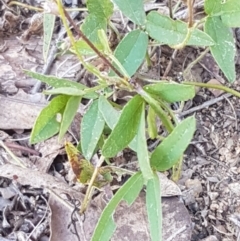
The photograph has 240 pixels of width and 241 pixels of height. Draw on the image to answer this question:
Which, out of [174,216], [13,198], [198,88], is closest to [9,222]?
[13,198]

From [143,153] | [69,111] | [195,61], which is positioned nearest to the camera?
[143,153]

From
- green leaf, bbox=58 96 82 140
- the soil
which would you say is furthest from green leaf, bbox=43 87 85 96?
the soil

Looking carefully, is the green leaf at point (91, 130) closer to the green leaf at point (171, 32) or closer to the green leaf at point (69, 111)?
the green leaf at point (69, 111)

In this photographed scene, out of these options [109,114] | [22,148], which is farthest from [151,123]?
[22,148]

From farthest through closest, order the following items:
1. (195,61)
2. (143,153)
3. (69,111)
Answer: (195,61) < (69,111) < (143,153)

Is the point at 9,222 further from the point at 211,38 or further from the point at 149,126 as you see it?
the point at 211,38

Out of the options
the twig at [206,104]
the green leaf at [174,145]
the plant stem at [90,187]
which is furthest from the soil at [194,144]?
the green leaf at [174,145]

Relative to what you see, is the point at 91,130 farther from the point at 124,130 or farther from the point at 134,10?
the point at 134,10
